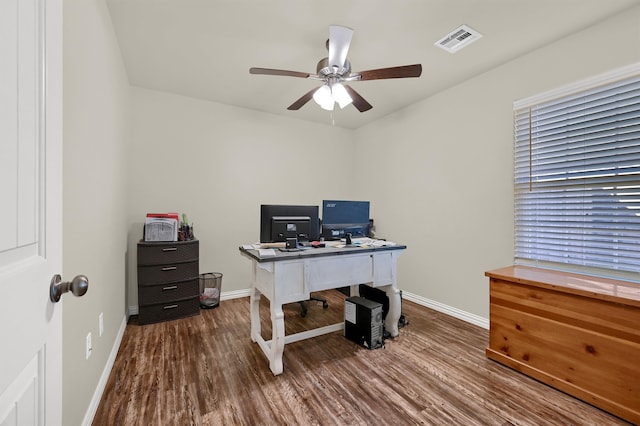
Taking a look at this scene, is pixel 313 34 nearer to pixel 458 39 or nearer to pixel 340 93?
pixel 340 93

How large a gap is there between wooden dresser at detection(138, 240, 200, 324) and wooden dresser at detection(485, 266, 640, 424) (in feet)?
10.00

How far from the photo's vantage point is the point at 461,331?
2801mm

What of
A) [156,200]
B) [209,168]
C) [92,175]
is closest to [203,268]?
[156,200]

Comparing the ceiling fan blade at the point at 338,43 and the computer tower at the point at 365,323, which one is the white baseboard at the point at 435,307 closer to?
the computer tower at the point at 365,323

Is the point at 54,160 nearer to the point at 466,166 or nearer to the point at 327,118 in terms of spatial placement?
the point at 466,166

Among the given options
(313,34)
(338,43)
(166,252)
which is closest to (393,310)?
(338,43)

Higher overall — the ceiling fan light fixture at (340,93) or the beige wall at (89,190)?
the ceiling fan light fixture at (340,93)

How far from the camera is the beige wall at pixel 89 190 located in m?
1.29

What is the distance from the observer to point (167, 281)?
301 centimetres

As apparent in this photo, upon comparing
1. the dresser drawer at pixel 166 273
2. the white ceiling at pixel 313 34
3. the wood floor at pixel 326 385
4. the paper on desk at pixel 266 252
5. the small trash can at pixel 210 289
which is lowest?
the wood floor at pixel 326 385

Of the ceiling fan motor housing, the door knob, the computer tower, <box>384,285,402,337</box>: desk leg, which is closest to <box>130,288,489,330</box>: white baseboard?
<box>384,285,402,337</box>: desk leg

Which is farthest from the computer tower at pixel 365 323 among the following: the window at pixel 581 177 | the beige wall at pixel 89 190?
the beige wall at pixel 89 190

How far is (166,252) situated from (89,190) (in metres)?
1.54

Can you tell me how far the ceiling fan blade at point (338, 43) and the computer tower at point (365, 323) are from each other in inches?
83.8
